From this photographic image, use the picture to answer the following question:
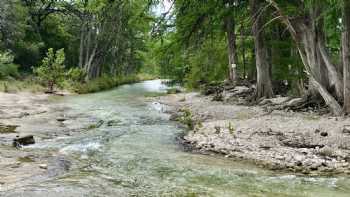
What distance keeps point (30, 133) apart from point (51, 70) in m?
20.6

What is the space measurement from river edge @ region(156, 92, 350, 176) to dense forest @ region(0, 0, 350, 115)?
1680 mm

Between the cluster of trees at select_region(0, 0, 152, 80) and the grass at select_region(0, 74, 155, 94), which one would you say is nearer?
the grass at select_region(0, 74, 155, 94)

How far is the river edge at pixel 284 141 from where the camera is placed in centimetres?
1010

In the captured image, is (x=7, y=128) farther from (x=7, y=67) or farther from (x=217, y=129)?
(x=7, y=67)

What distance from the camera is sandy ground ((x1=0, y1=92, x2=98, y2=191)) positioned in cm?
867

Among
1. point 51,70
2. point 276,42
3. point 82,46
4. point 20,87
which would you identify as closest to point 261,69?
point 276,42

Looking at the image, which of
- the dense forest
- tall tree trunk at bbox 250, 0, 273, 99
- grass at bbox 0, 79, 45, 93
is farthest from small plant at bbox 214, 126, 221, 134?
grass at bbox 0, 79, 45, 93

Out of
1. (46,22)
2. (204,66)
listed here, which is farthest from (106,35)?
(204,66)

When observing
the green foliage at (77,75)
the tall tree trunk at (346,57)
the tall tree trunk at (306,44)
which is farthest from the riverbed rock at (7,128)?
the green foliage at (77,75)

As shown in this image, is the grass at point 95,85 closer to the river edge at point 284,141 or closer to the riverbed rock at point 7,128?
the riverbed rock at point 7,128

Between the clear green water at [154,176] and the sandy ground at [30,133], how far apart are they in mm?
337

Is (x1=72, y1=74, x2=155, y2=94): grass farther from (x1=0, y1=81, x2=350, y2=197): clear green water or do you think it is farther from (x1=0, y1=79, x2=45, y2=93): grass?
(x1=0, y1=81, x2=350, y2=197): clear green water

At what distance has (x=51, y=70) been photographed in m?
34.2

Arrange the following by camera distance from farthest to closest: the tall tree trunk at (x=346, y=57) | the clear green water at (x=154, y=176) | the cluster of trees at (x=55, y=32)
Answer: the cluster of trees at (x=55, y=32) → the tall tree trunk at (x=346, y=57) → the clear green water at (x=154, y=176)
